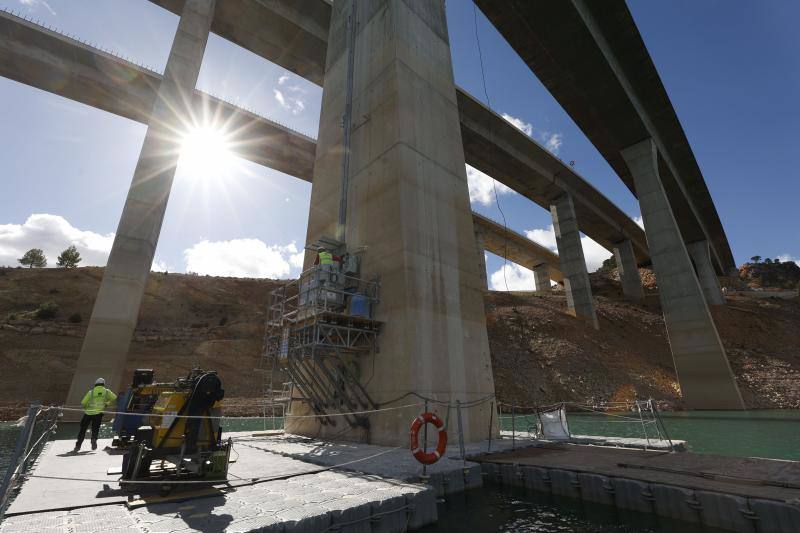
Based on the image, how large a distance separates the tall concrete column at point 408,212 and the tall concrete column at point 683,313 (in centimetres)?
2185

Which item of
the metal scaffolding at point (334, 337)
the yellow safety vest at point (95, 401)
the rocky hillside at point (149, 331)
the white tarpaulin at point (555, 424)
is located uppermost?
the rocky hillside at point (149, 331)

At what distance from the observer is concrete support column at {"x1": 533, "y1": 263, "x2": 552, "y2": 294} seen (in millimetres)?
71188

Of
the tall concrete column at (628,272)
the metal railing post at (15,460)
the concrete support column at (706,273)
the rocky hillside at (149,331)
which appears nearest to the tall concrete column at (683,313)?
the tall concrete column at (628,272)

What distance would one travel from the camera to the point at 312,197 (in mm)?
18734

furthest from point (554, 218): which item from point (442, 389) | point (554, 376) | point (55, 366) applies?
point (55, 366)

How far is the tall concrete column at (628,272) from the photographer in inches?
2203

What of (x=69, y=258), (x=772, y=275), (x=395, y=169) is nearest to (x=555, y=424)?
(x=395, y=169)

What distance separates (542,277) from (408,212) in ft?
212

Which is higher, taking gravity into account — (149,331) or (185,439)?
(149,331)

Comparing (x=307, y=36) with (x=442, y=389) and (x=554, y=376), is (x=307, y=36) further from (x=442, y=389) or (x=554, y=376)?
(x=554, y=376)

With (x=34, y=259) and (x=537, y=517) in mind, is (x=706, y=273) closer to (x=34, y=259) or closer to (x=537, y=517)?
(x=537, y=517)

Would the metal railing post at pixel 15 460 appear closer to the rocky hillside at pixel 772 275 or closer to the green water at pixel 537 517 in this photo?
the green water at pixel 537 517

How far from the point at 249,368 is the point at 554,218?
4040 centimetres

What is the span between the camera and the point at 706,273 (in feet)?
A: 171
